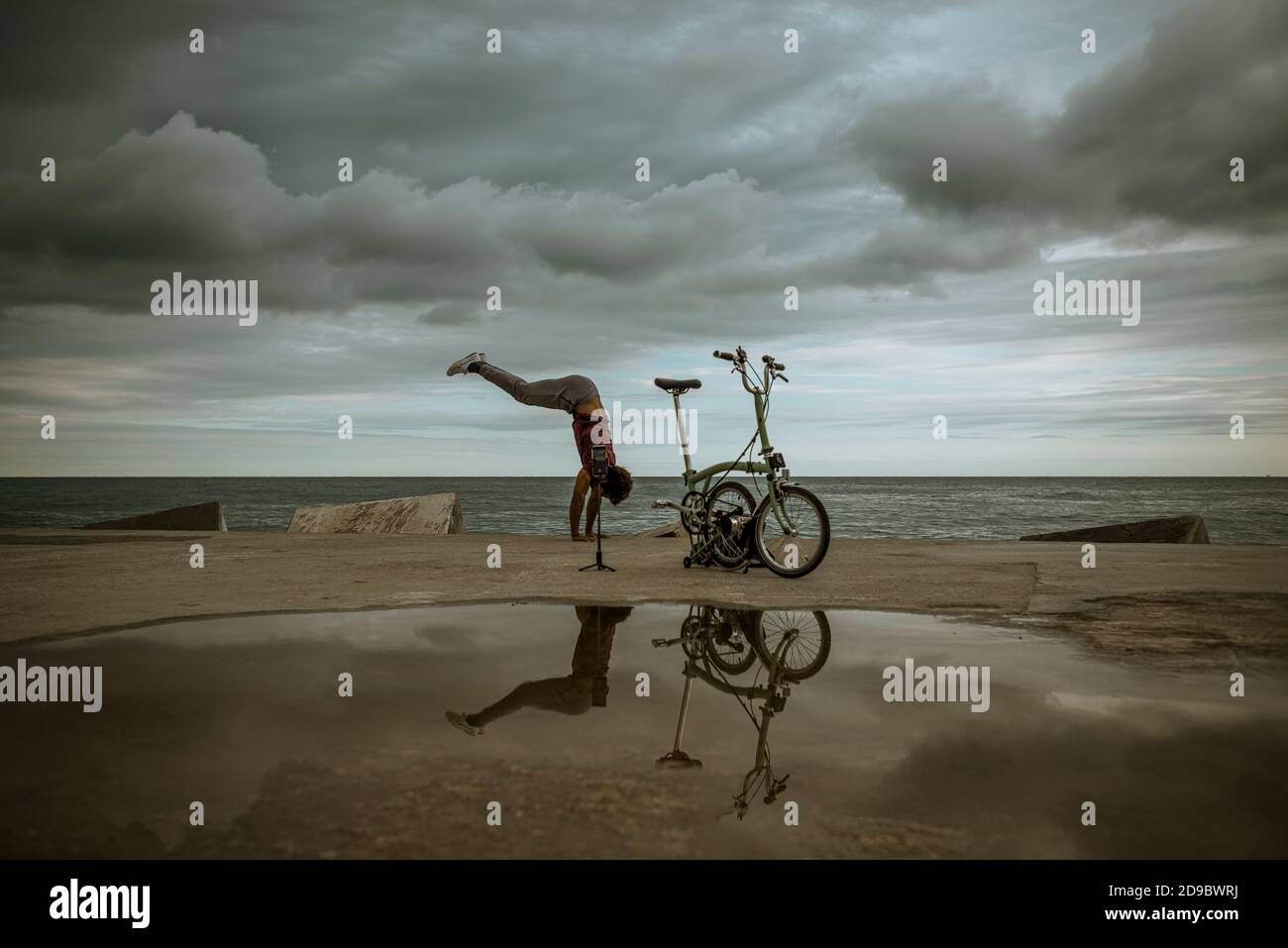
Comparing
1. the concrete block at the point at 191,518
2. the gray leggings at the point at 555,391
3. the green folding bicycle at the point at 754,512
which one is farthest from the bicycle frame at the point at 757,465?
the concrete block at the point at 191,518

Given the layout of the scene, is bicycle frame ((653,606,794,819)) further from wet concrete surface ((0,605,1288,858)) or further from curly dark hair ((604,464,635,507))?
curly dark hair ((604,464,635,507))

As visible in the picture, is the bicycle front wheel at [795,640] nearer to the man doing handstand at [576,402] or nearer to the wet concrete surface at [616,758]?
the wet concrete surface at [616,758]

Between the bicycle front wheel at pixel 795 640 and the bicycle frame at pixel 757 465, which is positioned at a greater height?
the bicycle frame at pixel 757 465

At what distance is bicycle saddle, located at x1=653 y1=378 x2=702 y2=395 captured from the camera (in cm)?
865

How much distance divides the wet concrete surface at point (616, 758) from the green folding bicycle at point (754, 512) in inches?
114

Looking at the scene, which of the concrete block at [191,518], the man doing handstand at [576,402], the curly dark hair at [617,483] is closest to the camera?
the curly dark hair at [617,483]

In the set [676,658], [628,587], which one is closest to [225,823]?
[676,658]

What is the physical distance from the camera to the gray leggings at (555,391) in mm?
11172

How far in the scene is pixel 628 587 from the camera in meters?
7.36
